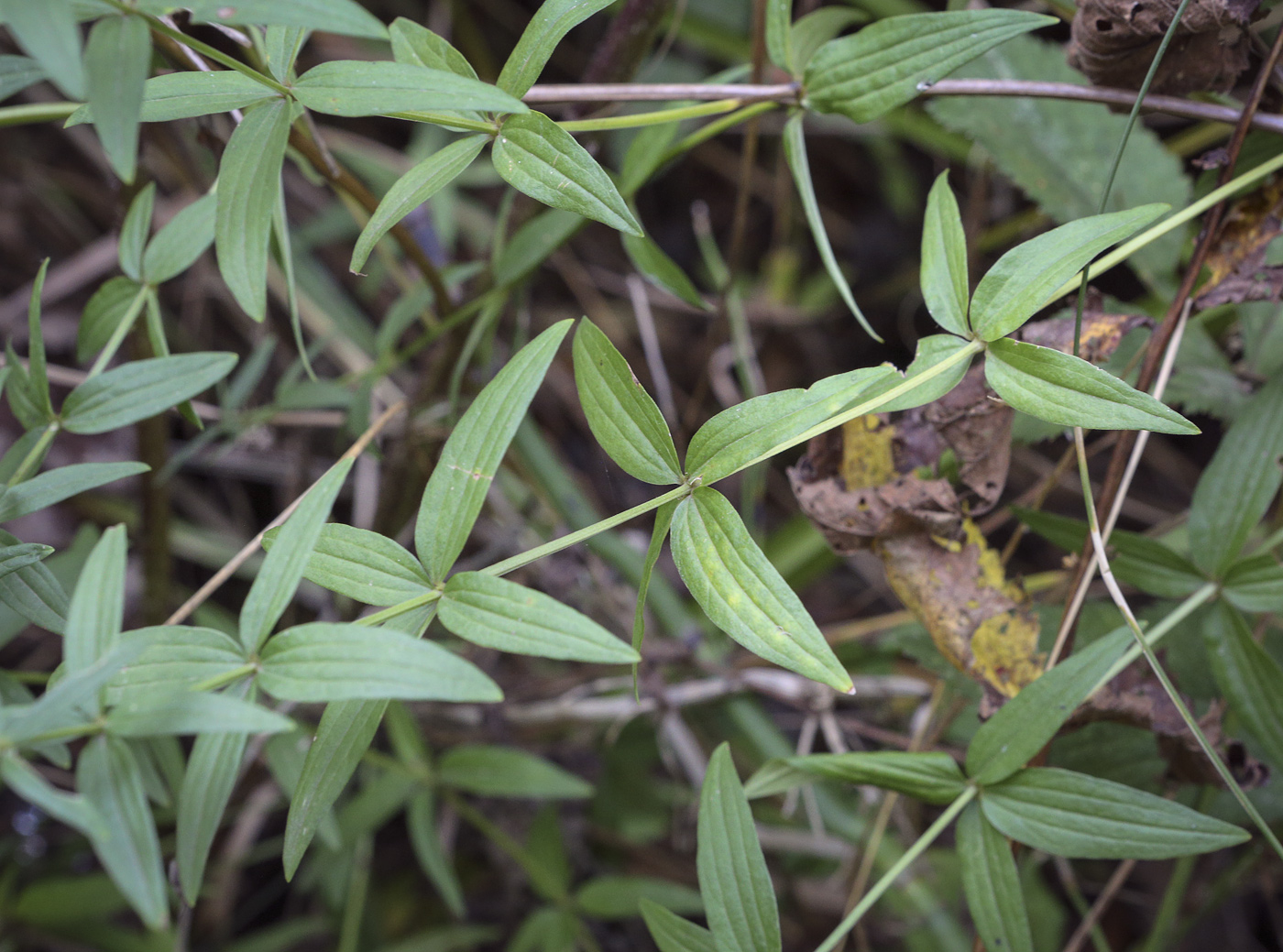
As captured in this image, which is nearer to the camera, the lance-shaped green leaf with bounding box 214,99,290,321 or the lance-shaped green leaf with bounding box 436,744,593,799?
the lance-shaped green leaf with bounding box 214,99,290,321

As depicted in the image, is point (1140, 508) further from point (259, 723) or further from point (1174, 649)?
point (259, 723)

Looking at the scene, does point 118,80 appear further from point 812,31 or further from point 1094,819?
point 1094,819

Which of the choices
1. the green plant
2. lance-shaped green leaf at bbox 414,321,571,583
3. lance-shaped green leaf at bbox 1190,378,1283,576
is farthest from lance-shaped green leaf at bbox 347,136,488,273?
lance-shaped green leaf at bbox 1190,378,1283,576

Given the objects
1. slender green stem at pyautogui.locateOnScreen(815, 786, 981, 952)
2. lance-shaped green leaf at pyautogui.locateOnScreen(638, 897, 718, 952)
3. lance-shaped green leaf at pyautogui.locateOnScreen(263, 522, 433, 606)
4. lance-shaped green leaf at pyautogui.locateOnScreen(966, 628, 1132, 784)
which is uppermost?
lance-shaped green leaf at pyautogui.locateOnScreen(263, 522, 433, 606)

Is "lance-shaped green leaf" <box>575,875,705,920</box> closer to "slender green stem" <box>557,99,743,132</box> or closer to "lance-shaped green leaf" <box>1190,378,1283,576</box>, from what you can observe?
"lance-shaped green leaf" <box>1190,378,1283,576</box>

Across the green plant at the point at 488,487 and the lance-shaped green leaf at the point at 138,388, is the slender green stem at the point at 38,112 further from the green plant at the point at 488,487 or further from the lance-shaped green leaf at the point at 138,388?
the lance-shaped green leaf at the point at 138,388

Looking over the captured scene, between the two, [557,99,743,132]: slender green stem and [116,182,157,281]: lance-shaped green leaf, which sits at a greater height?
[557,99,743,132]: slender green stem

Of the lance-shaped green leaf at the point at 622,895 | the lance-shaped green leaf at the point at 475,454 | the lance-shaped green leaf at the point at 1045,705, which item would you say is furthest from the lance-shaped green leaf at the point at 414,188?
the lance-shaped green leaf at the point at 622,895
